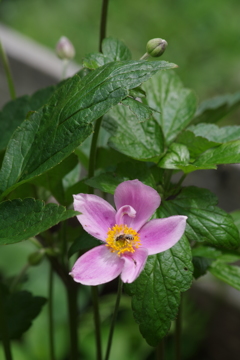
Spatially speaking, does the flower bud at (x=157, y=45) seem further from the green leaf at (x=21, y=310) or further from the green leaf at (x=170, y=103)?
the green leaf at (x=21, y=310)

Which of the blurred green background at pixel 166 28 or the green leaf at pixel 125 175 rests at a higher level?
the blurred green background at pixel 166 28

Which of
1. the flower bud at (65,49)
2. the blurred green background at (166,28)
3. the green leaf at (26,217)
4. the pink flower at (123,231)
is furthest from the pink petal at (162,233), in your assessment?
the blurred green background at (166,28)

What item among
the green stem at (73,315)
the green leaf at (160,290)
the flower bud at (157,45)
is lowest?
the green stem at (73,315)

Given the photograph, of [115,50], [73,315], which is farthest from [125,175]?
[73,315]

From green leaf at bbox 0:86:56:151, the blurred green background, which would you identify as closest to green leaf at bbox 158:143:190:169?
green leaf at bbox 0:86:56:151

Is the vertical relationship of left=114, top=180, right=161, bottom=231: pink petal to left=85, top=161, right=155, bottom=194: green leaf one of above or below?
below

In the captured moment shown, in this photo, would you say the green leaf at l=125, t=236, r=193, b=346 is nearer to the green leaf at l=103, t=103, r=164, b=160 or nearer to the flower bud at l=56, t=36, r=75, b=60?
the green leaf at l=103, t=103, r=164, b=160

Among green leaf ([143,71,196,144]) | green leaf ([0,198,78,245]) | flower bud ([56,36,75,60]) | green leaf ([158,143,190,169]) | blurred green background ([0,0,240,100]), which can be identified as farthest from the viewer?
blurred green background ([0,0,240,100])
